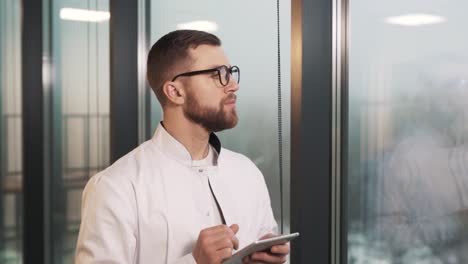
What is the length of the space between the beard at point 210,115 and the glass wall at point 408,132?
1.83 ft

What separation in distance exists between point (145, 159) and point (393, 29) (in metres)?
0.88

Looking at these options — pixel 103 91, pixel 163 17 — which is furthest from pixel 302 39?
pixel 103 91

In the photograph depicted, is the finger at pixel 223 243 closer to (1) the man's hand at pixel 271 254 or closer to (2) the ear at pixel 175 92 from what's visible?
(1) the man's hand at pixel 271 254

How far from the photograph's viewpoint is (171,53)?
1665mm

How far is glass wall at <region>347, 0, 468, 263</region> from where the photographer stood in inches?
68.2

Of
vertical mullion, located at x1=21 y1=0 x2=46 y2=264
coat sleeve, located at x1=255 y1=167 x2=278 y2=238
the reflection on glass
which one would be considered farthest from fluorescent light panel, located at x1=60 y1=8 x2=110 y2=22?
coat sleeve, located at x1=255 y1=167 x2=278 y2=238

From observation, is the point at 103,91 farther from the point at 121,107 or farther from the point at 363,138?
the point at 363,138

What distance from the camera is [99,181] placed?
5.07 feet

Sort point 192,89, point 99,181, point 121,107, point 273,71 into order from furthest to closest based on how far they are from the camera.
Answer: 1. point 121,107
2. point 273,71
3. point 192,89
4. point 99,181

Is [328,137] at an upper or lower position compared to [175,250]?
upper

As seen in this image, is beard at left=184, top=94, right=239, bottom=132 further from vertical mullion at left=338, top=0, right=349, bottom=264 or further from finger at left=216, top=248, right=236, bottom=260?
vertical mullion at left=338, top=0, right=349, bottom=264

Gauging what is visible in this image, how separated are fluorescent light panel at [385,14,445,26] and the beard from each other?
0.61m

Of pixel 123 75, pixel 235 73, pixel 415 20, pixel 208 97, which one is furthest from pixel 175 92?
pixel 123 75

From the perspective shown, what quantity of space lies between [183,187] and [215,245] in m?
0.24
